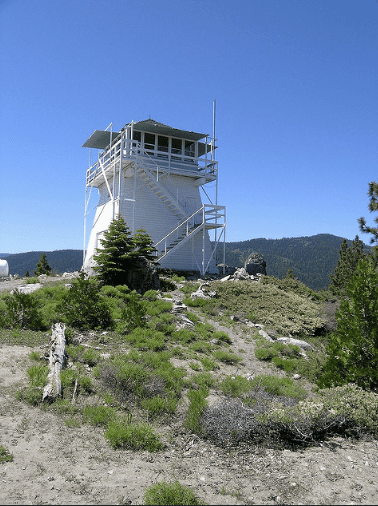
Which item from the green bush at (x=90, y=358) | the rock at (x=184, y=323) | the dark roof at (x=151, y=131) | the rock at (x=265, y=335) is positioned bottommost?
the rock at (x=265, y=335)

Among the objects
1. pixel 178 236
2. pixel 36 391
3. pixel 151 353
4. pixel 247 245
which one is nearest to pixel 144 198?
pixel 178 236

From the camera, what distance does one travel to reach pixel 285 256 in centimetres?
14588

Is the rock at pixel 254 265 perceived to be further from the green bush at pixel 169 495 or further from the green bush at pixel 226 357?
the green bush at pixel 169 495

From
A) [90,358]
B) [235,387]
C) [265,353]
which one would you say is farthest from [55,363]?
[265,353]

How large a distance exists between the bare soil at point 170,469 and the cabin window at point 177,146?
26.7 m

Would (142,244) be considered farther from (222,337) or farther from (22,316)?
(22,316)

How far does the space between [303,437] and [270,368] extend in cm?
650

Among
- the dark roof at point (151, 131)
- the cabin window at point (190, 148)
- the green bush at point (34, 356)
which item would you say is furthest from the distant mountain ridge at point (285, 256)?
the green bush at point (34, 356)

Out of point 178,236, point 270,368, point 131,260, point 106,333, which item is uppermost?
point 178,236

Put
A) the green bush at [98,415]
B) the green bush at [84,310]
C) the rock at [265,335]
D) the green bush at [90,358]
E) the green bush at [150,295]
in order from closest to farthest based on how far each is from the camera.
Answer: the green bush at [98,415] → the green bush at [90,358] → the green bush at [84,310] → the rock at [265,335] → the green bush at [150,295]

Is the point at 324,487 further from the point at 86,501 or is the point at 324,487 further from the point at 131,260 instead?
the point at 131,260

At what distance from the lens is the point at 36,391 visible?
9.26m

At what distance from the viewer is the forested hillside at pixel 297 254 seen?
125 metres

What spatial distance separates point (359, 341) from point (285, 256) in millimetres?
138948
